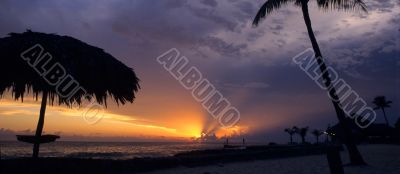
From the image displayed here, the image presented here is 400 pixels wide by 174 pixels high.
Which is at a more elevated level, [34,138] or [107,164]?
[34,138]

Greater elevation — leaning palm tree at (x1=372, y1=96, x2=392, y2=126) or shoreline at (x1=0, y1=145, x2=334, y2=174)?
leaning palm tree at (x1=372, y1=96, x2=392, y2=126)

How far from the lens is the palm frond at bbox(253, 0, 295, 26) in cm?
1694

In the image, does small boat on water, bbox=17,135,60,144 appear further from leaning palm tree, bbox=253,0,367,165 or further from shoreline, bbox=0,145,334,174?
leaning palm tree, bbox=253,0,367,165

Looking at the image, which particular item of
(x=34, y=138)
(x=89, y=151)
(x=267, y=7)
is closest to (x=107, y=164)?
(x=34, y=138)

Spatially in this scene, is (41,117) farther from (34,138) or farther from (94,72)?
(94,72)

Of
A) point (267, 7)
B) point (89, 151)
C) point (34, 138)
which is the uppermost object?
point (267, 7)

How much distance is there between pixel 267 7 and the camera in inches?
670

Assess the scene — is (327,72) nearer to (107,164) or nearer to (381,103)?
(107,164)

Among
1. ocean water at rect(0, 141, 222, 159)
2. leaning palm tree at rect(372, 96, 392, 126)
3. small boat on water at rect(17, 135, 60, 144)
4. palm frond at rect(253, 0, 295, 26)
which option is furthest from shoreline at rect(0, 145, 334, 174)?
leaning palm tree at rect(372, 96, 392, 126)

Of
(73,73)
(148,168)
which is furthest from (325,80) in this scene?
(73,73)

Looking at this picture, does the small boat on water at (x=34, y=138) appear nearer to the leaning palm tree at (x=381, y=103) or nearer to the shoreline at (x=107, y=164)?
the shoreline at (x=107, y=164)

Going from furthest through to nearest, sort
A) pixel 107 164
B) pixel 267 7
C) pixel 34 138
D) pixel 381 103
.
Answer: pixel 381 103, pixel 267 7, pixel 107 164, pixel 34 138

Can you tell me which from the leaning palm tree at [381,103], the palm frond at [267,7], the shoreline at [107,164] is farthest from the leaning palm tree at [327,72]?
the leaning palm tree at [381,103]

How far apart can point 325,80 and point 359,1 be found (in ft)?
12.4
